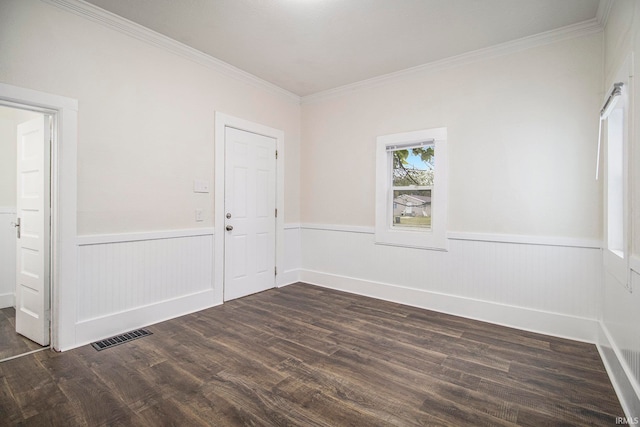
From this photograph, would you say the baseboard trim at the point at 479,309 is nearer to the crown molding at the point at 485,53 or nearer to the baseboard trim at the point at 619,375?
the baseboard trim at the point at 619,375

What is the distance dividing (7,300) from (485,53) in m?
6.07

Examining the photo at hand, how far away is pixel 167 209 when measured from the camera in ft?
10.7

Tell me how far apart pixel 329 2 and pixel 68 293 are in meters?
3.27

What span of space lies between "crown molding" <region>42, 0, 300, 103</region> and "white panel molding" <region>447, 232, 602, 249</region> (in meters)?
3.21

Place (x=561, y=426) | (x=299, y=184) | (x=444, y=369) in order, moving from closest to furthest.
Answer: (x=561, y=426) → (x=444, y=369) → (x=299, y=184)

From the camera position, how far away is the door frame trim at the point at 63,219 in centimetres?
255

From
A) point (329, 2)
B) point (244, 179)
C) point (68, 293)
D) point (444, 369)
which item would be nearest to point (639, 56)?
point (329, 2)

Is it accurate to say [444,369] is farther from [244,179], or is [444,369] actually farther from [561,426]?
[244,179]

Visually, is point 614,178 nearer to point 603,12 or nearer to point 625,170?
point 625,170

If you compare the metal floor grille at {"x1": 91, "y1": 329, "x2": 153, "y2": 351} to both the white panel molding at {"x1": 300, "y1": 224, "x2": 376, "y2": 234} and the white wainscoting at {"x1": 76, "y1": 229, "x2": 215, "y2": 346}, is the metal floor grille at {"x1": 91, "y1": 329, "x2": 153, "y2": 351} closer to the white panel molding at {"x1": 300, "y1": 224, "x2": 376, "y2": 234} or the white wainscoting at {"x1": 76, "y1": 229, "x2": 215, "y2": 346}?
the white wainscoting at {"x1": 76, "y1": 229, "x2": 215, "y2": 346}

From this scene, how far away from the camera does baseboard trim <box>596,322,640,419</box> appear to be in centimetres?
172

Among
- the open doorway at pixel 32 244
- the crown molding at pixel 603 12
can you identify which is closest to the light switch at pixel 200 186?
the open doorway at pixel 32 244

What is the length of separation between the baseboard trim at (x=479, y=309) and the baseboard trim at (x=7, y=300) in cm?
384

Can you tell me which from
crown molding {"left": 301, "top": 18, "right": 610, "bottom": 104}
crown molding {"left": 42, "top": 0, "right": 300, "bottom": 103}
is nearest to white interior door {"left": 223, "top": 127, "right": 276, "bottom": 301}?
crown molding {"left": 42, "top": 0, "right": 300, "bottom": 103}
